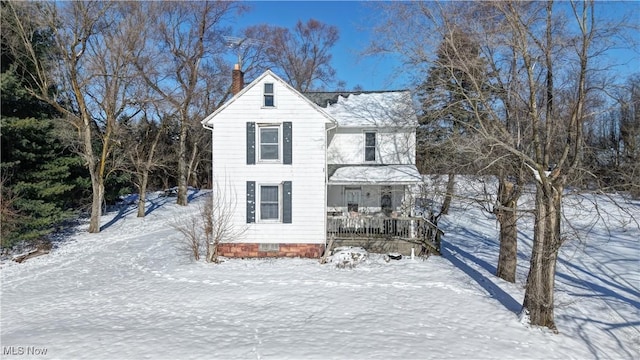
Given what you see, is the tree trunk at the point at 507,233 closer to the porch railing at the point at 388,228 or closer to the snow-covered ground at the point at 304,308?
the snow-covered ground at the point at 304,308

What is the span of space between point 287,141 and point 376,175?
3927 millimetres

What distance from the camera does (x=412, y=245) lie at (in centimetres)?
1384

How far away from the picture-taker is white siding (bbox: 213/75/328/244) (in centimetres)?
1343

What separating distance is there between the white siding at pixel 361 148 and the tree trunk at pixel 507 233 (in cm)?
553

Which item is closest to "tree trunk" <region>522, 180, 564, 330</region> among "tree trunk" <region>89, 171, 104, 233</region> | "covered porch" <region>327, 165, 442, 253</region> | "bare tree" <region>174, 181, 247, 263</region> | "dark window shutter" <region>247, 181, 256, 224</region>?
"covered porch" <region>327, 165, 442, 253</region>

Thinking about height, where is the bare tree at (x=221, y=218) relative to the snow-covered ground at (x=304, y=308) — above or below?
above

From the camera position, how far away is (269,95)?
13.4 metres

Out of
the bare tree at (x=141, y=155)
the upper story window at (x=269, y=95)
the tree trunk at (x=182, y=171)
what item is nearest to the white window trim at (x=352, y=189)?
the upper story window at (x=269, y=95)

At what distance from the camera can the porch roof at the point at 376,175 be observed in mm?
13833

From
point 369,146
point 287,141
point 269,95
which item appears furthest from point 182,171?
point 369,146

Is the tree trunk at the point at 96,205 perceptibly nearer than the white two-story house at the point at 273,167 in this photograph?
No

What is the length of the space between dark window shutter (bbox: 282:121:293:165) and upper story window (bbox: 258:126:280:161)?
0.30 meters

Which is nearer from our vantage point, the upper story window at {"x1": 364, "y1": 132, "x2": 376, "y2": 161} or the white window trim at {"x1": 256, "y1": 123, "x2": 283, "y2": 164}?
the white window trim at {"x1": 256, "y1": 123, "x2": 283, "y2": 164}

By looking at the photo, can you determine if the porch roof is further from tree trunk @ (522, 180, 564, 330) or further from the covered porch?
tree trunk @ (522, 180, 564, 330)
